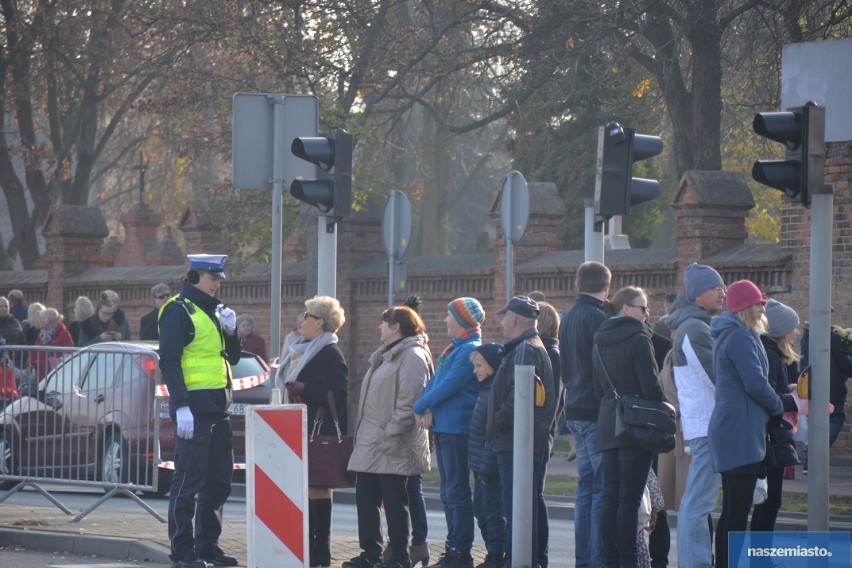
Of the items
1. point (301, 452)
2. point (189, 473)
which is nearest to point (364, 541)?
point (189, 473)

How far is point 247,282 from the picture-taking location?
2420 cm

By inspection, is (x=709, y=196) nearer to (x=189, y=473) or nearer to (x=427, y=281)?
(x=427, y=281)

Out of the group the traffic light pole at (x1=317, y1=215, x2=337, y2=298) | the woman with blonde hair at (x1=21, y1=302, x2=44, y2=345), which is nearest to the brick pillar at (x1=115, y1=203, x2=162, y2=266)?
the woman with blonde hair at (x1=21, y1=302, x2=44, y2=345)

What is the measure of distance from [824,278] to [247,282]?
16.7 meters

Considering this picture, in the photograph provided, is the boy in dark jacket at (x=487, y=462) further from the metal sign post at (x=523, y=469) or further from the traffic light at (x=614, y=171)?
the traffic light at (x=614, y=171)

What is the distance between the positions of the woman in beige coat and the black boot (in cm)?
20

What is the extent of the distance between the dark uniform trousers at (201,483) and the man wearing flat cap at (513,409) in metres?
1.79

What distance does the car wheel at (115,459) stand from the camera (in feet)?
36.2

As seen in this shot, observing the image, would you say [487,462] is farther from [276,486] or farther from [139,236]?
[139,236]

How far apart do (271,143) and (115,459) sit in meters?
2.67

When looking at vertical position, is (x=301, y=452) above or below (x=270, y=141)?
below

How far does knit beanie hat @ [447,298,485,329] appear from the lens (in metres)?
9.82

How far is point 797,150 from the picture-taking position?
27.6 feet

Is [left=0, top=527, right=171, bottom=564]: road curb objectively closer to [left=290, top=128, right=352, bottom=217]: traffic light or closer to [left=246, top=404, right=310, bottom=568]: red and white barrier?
[left=246, top=404, right=310, bottom=568]: red and white barrier
